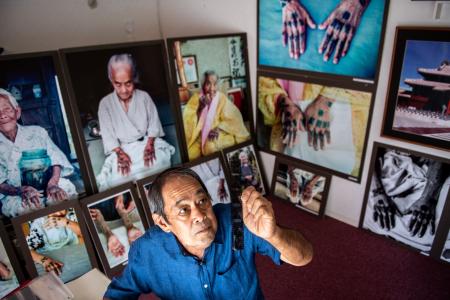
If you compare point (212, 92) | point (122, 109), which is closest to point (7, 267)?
point (122, 109)

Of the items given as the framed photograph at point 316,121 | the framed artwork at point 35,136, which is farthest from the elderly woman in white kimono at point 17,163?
the framed photograph at point 316,121

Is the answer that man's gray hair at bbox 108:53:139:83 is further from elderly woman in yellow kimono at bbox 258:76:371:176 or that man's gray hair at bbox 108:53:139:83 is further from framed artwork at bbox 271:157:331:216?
framed artwork at bbox 271:157:331:216

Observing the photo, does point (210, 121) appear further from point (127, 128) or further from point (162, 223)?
point (162, 223)

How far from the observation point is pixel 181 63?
250cm

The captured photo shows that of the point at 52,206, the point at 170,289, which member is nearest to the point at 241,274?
the point at 170,289

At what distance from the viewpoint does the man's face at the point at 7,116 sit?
6.17ft

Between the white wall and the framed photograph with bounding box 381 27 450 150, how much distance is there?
60 mm

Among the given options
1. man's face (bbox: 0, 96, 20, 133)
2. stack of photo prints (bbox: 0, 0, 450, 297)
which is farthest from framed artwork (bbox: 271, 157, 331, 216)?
man's face (bbox: 0, 96, 20, 133)

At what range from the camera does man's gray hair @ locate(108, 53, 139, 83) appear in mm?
2197

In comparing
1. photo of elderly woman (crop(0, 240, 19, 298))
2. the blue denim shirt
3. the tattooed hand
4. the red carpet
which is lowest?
the red carpet

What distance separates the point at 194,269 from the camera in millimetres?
1146

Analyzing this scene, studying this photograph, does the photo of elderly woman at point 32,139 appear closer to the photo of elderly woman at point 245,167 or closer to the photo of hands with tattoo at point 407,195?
the photo of elderly woman at point 245,167

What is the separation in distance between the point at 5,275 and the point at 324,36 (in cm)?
245

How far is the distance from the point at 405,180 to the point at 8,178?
239 centimetres
